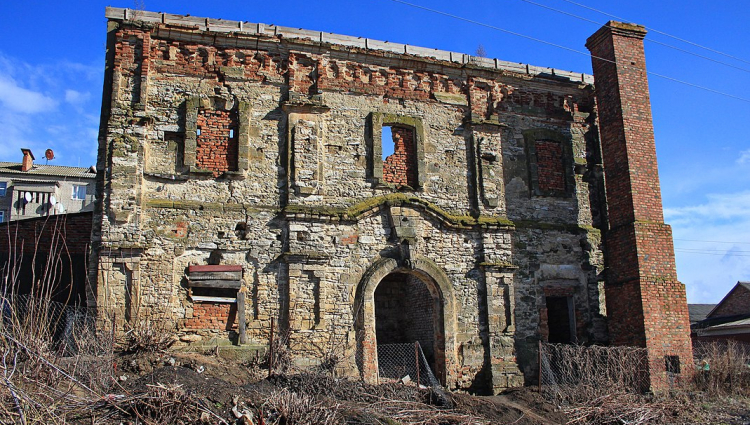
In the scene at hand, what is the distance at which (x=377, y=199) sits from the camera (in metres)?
14.6

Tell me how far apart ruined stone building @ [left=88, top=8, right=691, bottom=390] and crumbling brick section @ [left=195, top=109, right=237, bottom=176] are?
0.04 metres

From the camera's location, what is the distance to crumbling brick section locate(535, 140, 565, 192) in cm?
1641

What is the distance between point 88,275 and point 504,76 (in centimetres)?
1101

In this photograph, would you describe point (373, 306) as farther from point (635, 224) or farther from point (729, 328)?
point (729, 328)

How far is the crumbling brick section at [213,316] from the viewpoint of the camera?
42.3 feet

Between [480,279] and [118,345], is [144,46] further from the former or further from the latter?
[480,279]

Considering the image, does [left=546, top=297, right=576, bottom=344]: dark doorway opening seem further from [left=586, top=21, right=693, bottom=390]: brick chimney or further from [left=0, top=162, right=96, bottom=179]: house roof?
[left=0, top=162, right=96, bottom=179]: house roof

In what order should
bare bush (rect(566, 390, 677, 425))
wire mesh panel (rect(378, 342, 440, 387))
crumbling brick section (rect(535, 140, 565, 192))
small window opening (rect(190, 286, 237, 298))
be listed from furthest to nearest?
crumbling brick section (rect(535, 140, 565, 192)) < wire mesh panel (rect(378, 342, 440, 387)) < small window opening (rect(190, 286, 237, 298)) < bare bush (rect(566, 390, 677, 425))

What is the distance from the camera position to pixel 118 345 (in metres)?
11.9

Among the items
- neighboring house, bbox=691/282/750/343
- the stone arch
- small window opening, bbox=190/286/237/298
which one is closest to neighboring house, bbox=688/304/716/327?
neighboring house, bbox=691/282/750/343

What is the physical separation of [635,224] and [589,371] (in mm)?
4181

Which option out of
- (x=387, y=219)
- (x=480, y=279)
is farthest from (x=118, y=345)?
(x=480, y=279)

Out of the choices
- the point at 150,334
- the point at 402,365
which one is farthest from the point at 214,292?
the point at 402,365

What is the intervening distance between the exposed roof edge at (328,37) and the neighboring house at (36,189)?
30.5m
